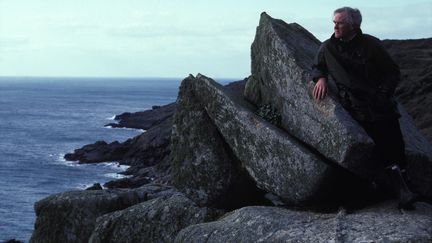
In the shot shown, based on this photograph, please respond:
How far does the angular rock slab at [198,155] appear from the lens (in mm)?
14727

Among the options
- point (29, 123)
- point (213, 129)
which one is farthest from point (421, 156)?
point (29, 123)

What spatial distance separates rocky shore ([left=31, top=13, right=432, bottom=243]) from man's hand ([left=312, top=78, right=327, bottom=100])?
0.48 ft

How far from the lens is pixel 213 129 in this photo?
14.9m

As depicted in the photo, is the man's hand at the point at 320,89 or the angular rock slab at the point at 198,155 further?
the angular rock slab at the point at 198,155

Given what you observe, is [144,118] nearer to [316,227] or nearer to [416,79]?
[416,79]

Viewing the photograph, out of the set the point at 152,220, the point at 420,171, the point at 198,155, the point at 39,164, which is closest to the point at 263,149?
the point at 198,155

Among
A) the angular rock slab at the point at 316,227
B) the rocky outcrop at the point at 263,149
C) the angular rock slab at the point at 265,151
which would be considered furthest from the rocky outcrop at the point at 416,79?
the angular rock slab at the point at 316,227

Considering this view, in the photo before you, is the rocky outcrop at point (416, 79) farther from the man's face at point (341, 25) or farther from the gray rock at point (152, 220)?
the man's face at point (341, 25)

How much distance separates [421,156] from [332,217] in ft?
10.0

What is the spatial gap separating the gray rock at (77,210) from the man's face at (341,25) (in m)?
7.72

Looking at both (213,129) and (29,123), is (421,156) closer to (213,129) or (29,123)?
(213,129)

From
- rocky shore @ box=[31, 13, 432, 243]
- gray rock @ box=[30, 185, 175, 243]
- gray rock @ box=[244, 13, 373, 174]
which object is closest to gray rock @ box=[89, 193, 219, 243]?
rocky shore @ box=[31, 13, 432, 243]

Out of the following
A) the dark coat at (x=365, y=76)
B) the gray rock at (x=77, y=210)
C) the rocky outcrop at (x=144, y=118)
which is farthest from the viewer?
the rocky outcrop at (x=144, y=118)

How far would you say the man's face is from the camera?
468 inches
